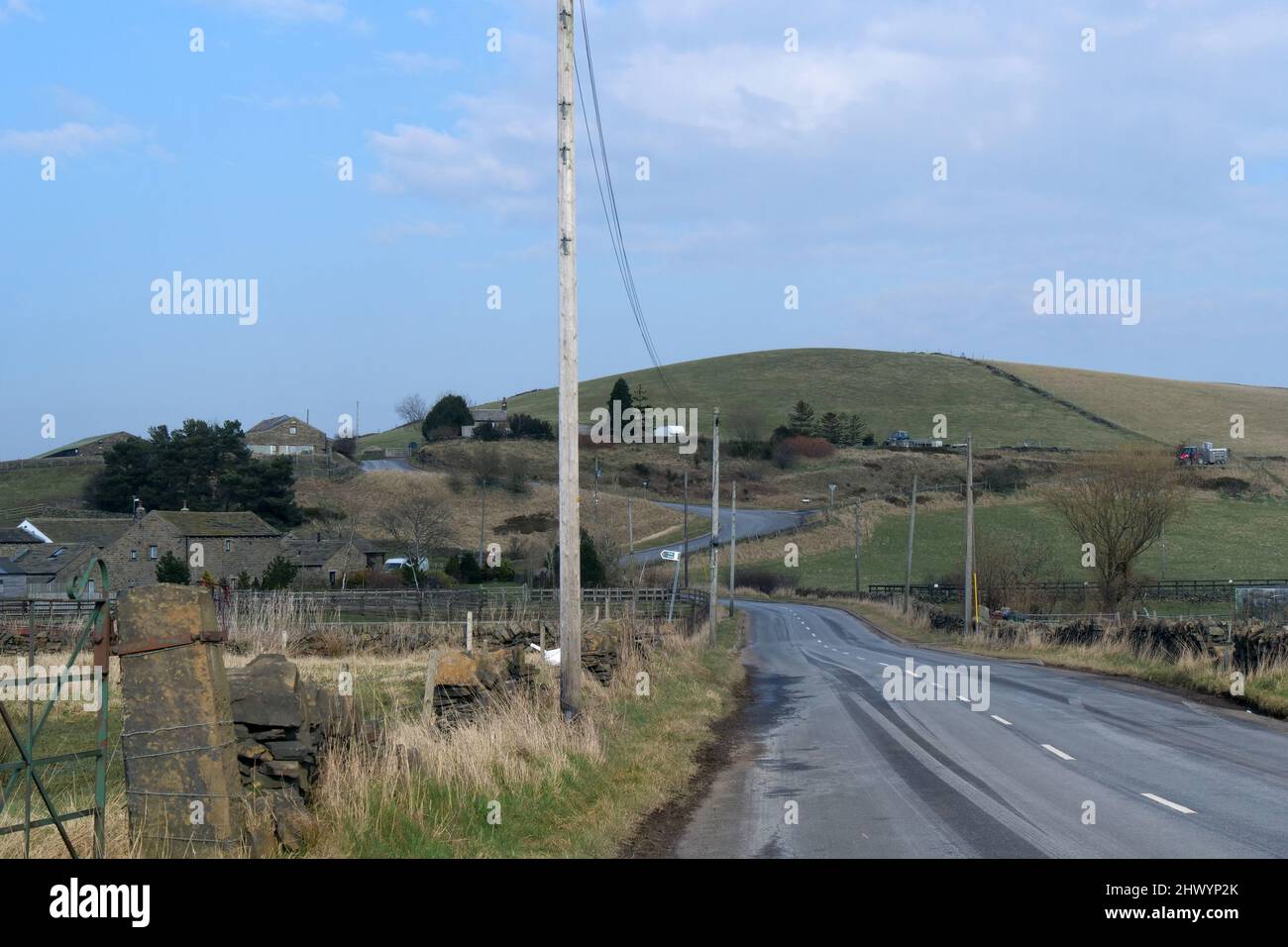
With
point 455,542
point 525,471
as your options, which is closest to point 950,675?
point 455,542

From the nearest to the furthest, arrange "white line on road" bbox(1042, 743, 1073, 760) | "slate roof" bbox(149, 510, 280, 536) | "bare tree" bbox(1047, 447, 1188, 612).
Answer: "white line on road" bbox(1042, 743, 1073, 760) < "slate roof" bbox(149, 510, 280, 536) < "bare tree" bbox(1047, 447, 1188, 612)

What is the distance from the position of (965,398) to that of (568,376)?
13245cm

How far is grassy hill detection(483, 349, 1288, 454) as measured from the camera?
12262 centimetres

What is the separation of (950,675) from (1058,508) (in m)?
34.0

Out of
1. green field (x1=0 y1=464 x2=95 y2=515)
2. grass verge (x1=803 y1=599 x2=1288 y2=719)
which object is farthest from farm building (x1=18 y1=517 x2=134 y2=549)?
grass verge (x1=803 y1=599 x2=1288 y2=719)

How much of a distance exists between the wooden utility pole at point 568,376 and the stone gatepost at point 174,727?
6.94 meters

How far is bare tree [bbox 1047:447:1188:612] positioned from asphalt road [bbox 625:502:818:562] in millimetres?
34785

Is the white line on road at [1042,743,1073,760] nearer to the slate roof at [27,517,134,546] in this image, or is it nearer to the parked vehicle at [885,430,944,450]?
the slate roof at [27,517,134,546]

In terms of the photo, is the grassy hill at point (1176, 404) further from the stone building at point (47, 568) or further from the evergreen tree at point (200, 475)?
the stone building at point (47, 568)

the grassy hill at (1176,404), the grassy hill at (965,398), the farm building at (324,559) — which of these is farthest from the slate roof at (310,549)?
the grassy hill at (1176,404)

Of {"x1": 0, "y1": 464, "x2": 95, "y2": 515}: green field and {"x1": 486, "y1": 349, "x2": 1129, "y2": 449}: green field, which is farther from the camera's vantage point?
{"x1": 486, "y1": 349, "x2": 1129, "y2": 449}: green field

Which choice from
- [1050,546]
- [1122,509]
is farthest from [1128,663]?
[1050,546]
